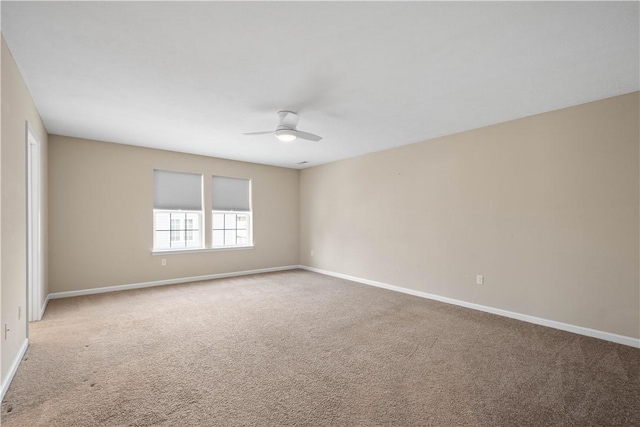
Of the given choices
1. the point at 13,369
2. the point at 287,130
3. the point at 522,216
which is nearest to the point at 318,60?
the point at 287,130

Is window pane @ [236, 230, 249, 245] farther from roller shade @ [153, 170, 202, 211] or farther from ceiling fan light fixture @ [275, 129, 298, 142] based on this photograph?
ceiling fan light fixture @ [275, 129, 298, 142]

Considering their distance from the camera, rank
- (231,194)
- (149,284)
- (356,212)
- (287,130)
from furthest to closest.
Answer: (231,194) < (356,212) < (149,284) < (287,130)

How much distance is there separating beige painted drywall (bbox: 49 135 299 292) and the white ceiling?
96 centimetres

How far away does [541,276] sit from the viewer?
12.0 ft

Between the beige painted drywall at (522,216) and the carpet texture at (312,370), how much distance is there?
0.50m

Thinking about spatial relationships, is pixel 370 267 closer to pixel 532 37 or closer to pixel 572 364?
pixel 572 364

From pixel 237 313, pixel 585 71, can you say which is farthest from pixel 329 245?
pixel 585 71

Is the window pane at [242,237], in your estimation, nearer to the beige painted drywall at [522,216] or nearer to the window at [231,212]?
the window at [231,212]

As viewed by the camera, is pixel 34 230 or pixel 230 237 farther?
pixel 230 237

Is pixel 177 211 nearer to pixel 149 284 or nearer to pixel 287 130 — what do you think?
pixel 149 284

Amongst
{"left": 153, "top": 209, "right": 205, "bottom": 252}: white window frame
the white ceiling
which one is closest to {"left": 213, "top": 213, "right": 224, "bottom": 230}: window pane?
{"left": 153, "top": 209, "right": 205, "bottom": 252}: white window frame

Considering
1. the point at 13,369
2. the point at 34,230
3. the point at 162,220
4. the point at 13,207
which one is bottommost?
the point at 13,369

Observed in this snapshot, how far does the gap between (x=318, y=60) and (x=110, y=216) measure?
15.1 ft

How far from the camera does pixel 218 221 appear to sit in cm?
650
